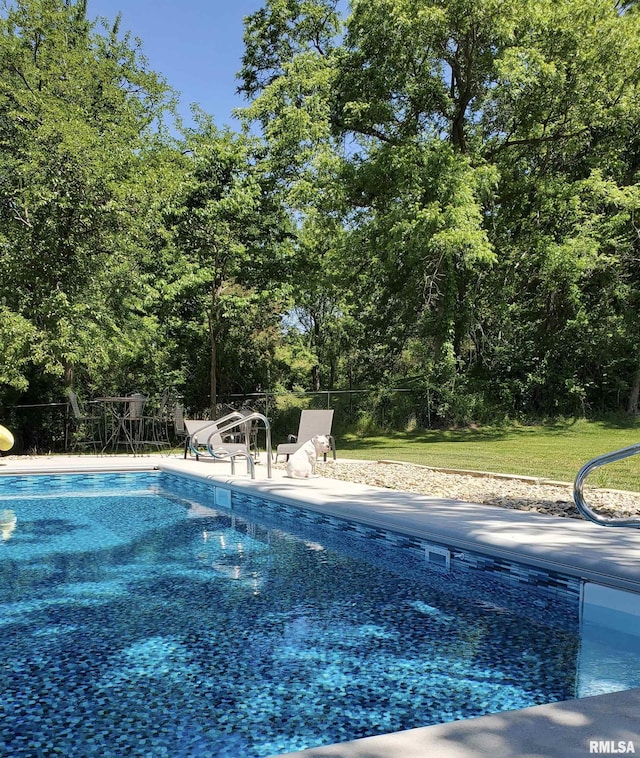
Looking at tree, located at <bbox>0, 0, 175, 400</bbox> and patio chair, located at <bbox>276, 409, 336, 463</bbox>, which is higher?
tree, located at <bbox>0, 0, 175, 400</bbox>

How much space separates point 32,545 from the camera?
5.96 metres

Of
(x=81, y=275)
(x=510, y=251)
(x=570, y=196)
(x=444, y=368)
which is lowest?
(x=444, y=368)

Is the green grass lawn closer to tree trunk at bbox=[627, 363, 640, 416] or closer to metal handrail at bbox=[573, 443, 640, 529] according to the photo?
tree trunk at bbox=[627, 363, 640, 416]

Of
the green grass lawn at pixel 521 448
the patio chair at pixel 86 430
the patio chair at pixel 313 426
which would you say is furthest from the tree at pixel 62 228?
the green grass lawn at pixel 521 448

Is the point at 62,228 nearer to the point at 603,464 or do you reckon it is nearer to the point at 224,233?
the point at 224,233

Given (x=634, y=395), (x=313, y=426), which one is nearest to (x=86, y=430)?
(x=313, y=426)

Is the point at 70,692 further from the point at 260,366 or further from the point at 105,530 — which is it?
the point at 260,366

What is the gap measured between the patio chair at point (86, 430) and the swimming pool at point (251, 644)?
7.69 meters

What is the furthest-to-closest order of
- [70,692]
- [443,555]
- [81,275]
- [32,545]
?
[81,275] → [32,545] → [443,555] → [70,692]

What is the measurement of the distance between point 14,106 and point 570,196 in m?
13.5

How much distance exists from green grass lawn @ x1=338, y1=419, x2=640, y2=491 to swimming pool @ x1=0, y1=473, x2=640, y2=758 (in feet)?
12.1

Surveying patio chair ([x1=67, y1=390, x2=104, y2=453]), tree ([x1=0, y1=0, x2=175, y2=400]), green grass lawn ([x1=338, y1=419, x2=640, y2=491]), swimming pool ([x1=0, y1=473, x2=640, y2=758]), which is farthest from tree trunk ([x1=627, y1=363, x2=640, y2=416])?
swimming pool ([x1=0, y1=473, x2=640, y2=758])

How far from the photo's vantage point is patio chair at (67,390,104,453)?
13625 mm

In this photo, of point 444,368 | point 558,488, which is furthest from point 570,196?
point 558,488
